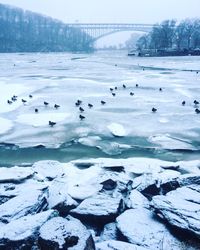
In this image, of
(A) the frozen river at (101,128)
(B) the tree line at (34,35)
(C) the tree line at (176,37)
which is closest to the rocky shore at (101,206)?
(A) the frozen river at (101,128)

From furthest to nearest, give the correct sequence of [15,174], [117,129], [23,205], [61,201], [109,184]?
[117,129], [15,174], [109,184], [61,201], [23,205]

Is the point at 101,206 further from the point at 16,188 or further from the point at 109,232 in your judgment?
the point at 16,188

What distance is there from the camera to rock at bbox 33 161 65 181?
5.22 meters

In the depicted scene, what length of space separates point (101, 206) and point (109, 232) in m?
0.44

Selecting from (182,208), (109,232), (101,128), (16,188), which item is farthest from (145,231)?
(101,128)

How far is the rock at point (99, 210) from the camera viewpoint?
3785mm

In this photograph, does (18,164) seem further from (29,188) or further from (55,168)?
(29,188)

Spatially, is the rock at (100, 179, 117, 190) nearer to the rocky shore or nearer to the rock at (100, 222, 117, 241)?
the rocky shore

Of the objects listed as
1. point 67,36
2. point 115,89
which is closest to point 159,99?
point 115,89

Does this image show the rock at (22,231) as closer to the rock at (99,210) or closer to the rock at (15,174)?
the rock at (99,210)

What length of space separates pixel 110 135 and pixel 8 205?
419cm

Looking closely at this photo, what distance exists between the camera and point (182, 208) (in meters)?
3.67

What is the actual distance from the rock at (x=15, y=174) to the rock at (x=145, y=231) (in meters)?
2.14

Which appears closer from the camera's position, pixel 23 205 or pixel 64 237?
pixel 64 237
